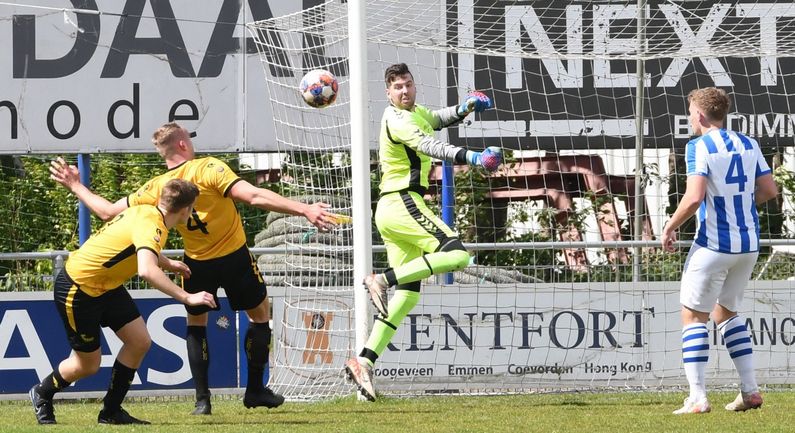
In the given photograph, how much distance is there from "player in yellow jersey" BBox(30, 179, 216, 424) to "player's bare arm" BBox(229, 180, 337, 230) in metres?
0.55

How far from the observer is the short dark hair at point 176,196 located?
7.14 metres

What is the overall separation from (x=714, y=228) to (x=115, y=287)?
3.55 metres

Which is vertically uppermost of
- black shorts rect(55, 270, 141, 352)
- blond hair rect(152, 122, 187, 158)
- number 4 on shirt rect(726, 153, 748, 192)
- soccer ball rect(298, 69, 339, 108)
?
soccer ball rect(298, 69, 339, 108)

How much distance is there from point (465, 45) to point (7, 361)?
16.6ft

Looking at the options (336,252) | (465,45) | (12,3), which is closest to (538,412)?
(336,252)

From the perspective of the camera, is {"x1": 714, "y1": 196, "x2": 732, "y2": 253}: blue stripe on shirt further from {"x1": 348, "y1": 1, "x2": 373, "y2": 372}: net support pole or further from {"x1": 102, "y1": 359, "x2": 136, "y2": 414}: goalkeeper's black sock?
{"x1": 102, "y1": 359, "x2": 136, "y2": 414}: goalkeeper's black sock

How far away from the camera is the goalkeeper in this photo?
8352mm

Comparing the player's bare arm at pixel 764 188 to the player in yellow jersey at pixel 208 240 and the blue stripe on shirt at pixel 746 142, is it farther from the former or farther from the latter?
the player in yellow jersey at pixel 208 240

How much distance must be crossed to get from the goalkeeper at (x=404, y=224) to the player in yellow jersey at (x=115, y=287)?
163 centimetres

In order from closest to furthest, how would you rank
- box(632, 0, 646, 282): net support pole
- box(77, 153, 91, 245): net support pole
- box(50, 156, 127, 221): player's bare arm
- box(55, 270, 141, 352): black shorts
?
box(55, 270, 141, 352): black shorts, box(50, 156, 127, 221): player's bare arm, box(632, 0, 646, 282): net support pole, box(77, 153, 91, 245): net support pole

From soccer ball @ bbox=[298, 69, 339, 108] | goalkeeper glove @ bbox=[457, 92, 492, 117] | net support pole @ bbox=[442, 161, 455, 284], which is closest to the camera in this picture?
goalkeeper glove @ bbox=[457, 92, 492, 117]

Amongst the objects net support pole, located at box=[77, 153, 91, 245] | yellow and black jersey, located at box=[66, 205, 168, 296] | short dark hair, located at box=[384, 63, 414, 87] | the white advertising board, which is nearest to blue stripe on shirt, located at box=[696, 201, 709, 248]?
short dark hair, located at box=[384, 63, 414, 87]

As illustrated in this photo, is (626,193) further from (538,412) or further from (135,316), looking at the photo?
(135,316)

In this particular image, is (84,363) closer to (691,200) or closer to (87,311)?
(87,311)
